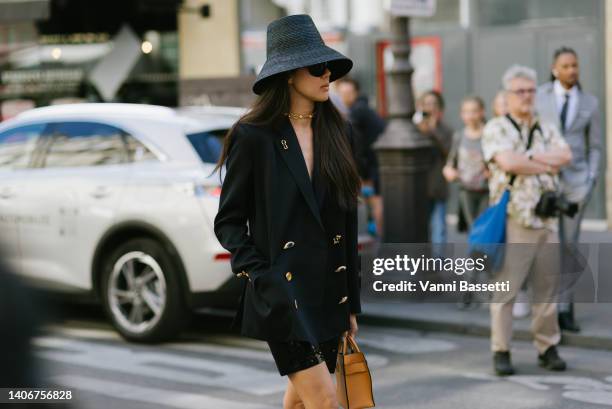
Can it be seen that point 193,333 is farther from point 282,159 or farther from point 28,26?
point 28,26

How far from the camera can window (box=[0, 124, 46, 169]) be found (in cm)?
886

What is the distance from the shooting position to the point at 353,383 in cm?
414

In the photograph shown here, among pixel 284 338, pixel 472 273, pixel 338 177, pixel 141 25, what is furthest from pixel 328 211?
pixel 141 25

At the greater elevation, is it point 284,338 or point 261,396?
point 284,338

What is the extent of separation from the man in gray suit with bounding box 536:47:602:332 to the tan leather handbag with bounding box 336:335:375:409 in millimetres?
4441

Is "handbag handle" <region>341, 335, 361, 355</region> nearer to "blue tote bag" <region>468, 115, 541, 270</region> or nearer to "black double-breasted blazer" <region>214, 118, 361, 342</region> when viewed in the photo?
"black double-breasted blazer" <region>214, 118, 361, 342</region>

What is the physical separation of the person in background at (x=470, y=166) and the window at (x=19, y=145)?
3328 mm

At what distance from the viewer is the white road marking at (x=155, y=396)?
6.43 metres

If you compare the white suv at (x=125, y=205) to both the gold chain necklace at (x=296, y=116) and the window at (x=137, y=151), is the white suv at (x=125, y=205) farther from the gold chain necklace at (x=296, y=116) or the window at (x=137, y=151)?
the gold chain necklace at (x=296, y=116)

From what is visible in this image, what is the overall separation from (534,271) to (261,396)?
5.96ft

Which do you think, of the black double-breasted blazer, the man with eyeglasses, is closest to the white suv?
the man with eyeglasses

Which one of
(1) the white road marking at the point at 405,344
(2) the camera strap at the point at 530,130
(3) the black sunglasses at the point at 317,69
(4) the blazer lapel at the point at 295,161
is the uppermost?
(3) the black sunglasses at the point at 317,69

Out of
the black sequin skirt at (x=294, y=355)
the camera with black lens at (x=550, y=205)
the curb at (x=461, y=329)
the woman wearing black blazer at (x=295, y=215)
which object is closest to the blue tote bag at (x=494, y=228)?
the camera with black lens at (x=550, y=205)

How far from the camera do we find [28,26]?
57.1 feet
